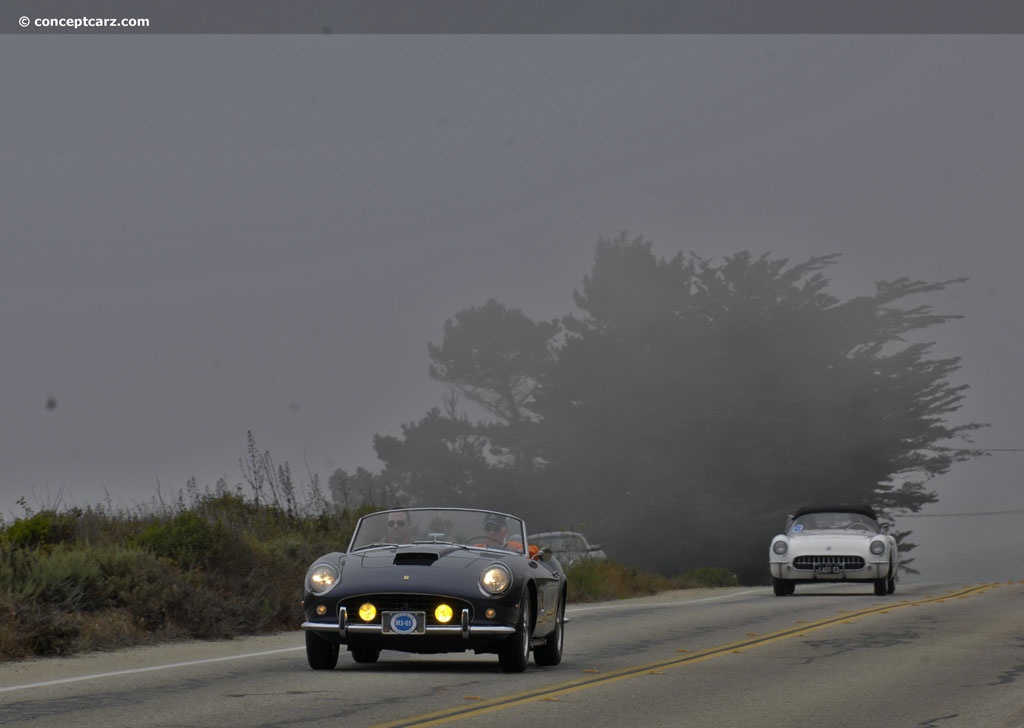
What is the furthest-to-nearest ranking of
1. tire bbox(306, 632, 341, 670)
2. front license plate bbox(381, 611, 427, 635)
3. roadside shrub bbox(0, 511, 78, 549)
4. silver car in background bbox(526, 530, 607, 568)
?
silver car in background bbox(526, 530, 607, 568) < roadside shrub bbox(0, 511, 78, 549) < tire bbox(306, 632, 341, 670) < front license plate bbox(381, 611, 427, 635)

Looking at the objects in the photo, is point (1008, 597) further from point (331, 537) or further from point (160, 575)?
point (160, 575)

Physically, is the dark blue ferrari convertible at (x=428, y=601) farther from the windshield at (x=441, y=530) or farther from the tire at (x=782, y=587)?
the tire at (x=782, y=587)

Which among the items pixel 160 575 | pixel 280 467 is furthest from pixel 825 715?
pixel 280 467

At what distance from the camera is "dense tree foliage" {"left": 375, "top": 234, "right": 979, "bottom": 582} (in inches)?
2603

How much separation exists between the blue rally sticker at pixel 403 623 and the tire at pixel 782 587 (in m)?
16.8

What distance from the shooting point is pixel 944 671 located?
13070 millimetres

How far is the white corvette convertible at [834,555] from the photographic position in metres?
26.8

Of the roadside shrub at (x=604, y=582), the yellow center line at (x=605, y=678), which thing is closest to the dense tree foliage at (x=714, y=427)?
the roadside shrub at (x=604, y=582)

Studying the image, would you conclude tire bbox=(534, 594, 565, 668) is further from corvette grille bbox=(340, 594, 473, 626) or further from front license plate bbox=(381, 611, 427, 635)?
front license plate bbox=(381, 611, 427, 635)

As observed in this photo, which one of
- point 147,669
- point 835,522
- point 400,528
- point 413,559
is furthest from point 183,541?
point 835,522

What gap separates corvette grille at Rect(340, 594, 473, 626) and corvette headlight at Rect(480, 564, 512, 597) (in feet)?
0.76

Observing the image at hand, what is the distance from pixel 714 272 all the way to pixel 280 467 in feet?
166

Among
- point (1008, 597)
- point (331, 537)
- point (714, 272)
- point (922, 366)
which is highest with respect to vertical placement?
point (714, 272)

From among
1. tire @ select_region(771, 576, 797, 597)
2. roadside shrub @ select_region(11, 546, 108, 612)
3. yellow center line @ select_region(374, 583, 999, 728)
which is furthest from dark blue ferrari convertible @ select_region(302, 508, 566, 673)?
tire @ select_region(771, 576, 797, 597)
